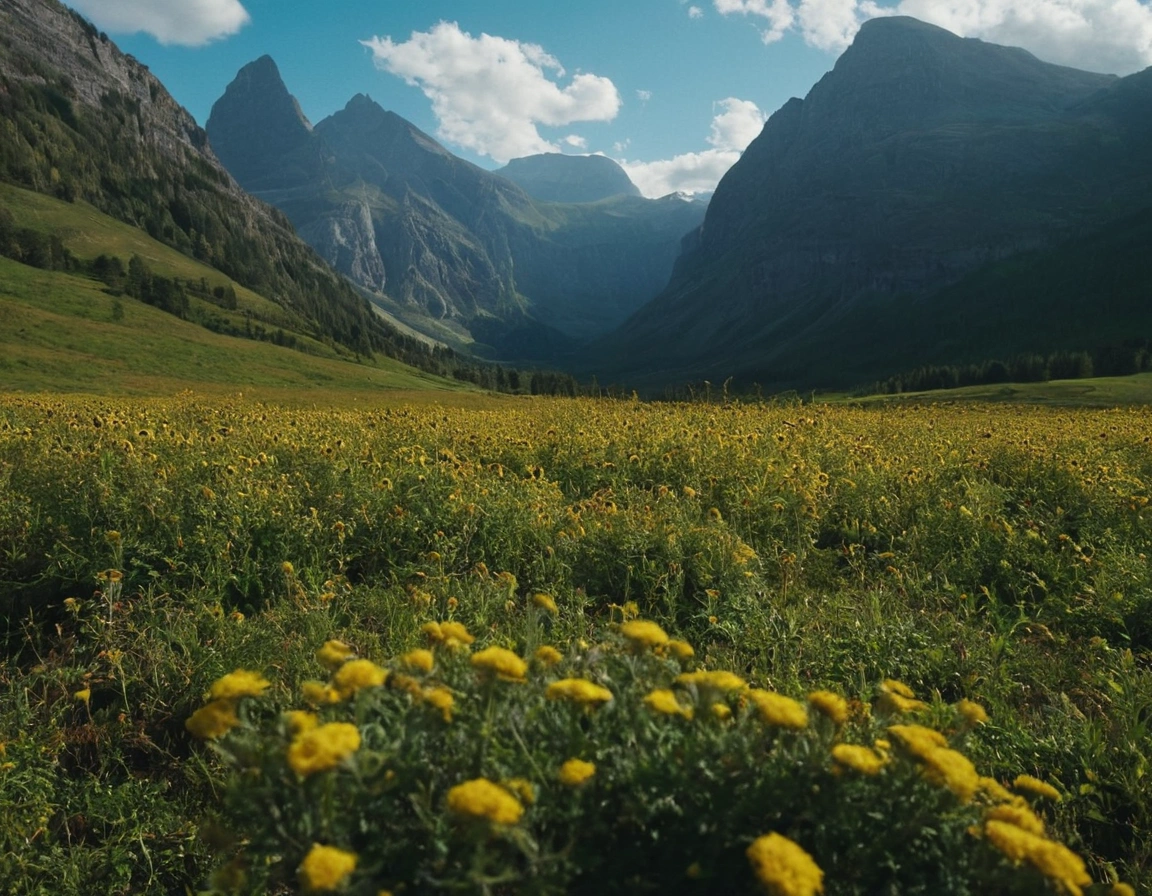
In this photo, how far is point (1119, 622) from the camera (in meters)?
5.12

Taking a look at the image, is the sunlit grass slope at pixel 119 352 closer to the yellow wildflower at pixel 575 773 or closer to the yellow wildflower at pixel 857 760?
the yellow wildflower at pixel 575 773

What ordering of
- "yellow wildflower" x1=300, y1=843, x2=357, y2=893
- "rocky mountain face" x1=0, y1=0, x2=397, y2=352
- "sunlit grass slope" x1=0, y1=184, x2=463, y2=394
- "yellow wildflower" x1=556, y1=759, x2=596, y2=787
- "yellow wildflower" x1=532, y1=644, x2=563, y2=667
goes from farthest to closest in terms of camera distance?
"rocky mountain face" x1=0, y1=0, x2=397, y2=352, "sunlit grass slope" x1=0, y1=184, x2=463, y2=394, "yellow wildflower" x1=532, y1=644, x2=563, y2=667, "yellow wildflower" x1=556, y1=759, x2=596, y2=787, "yellow wildflower" x1=300, y1=843, x2=357, y2=893

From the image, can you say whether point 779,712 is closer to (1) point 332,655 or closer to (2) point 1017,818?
(2) point 1017,818

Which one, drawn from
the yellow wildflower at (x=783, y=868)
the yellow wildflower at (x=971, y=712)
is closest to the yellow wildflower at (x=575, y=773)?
the yellow wildflower at (x=783, y=868)

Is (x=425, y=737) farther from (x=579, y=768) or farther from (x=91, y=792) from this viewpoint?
(x=91, y=792)

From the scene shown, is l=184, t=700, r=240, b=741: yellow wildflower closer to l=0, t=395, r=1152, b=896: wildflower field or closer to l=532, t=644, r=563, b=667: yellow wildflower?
l=0, t=395, r=1152, b=896: wildflower field

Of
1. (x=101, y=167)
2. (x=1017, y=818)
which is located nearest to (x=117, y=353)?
(x=1017, y=818)

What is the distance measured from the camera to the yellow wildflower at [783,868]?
5.12 feet

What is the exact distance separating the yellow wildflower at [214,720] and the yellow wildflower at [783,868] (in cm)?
172

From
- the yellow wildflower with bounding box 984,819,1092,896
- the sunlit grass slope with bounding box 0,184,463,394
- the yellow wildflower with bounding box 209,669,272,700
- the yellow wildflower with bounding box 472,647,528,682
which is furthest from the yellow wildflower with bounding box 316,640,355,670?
the sunlit grass slope with bounding box 0,184,463,394

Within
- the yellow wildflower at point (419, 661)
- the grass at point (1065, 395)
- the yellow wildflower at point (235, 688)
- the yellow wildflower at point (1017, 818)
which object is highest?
the grass at point (1065, 395)

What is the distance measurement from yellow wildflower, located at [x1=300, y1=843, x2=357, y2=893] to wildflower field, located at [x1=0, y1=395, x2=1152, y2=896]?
0.01 meters

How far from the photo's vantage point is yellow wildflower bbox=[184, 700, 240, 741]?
204 cm

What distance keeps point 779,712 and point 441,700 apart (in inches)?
42.4
